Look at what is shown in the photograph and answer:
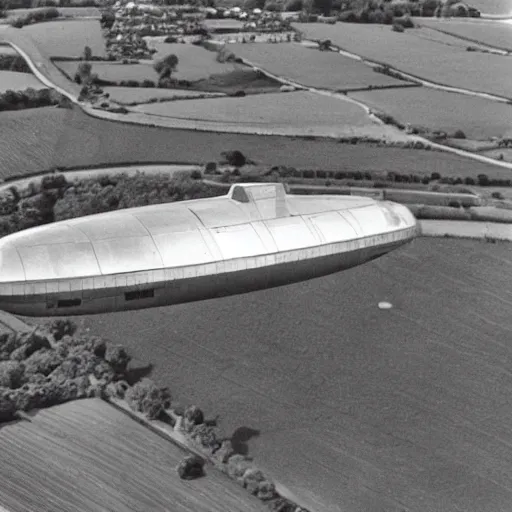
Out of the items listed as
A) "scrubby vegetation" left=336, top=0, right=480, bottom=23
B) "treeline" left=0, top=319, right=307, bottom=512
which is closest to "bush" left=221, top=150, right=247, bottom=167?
"treeline" left=0, top=319, right=307, bottom=512

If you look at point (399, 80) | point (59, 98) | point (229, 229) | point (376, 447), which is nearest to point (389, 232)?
point (229, 229)

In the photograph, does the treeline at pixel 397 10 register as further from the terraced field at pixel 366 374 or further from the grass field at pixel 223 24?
the terraced field at pixel 366 374

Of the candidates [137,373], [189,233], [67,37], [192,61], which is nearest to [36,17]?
[67,37]

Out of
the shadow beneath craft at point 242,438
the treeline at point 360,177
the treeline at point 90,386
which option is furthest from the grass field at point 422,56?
the shadow beneath craft at point 242,438

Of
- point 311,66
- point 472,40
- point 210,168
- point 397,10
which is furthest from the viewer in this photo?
point 397,10

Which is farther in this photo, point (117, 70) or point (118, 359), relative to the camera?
point (117, 70)

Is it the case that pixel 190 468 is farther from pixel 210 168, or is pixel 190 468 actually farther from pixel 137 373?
pixel 210 168

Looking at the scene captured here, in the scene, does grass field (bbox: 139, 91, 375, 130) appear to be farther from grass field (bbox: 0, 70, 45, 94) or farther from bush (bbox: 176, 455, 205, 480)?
bush (bbox: 176, 455, 205, 480)
